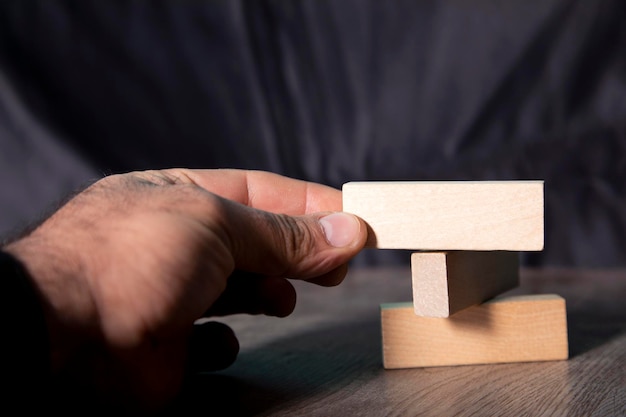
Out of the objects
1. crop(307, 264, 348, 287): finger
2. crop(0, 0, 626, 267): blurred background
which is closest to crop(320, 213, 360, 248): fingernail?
crop(307, 264, 348, 287): finger

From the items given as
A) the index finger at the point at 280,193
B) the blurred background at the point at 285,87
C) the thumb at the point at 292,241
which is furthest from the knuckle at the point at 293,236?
the blurred background at the point at 285,87

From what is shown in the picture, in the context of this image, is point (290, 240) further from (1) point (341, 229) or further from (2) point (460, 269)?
(2) point (460, 269)

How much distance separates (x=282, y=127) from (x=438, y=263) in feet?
5.01

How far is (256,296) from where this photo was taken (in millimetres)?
1073

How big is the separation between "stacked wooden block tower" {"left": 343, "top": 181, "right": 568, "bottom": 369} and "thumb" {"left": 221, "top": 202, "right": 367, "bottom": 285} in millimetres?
33

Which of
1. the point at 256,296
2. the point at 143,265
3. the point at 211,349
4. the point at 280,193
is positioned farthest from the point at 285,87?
the point at 143,265

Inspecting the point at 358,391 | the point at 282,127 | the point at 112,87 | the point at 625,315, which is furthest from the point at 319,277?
the point at 112,87

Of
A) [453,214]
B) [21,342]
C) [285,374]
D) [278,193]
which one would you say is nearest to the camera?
[21,342]

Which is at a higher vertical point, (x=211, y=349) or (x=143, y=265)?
(x=143, y=265)

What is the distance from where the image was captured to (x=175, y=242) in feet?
2.52

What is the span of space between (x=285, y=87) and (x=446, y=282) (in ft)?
5.18

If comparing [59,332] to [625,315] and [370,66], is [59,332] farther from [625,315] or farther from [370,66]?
[370,66]

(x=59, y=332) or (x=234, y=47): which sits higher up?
(x=234, y=47)

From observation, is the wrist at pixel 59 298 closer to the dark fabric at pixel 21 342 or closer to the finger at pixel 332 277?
the dark fabric at pixel 21 342
